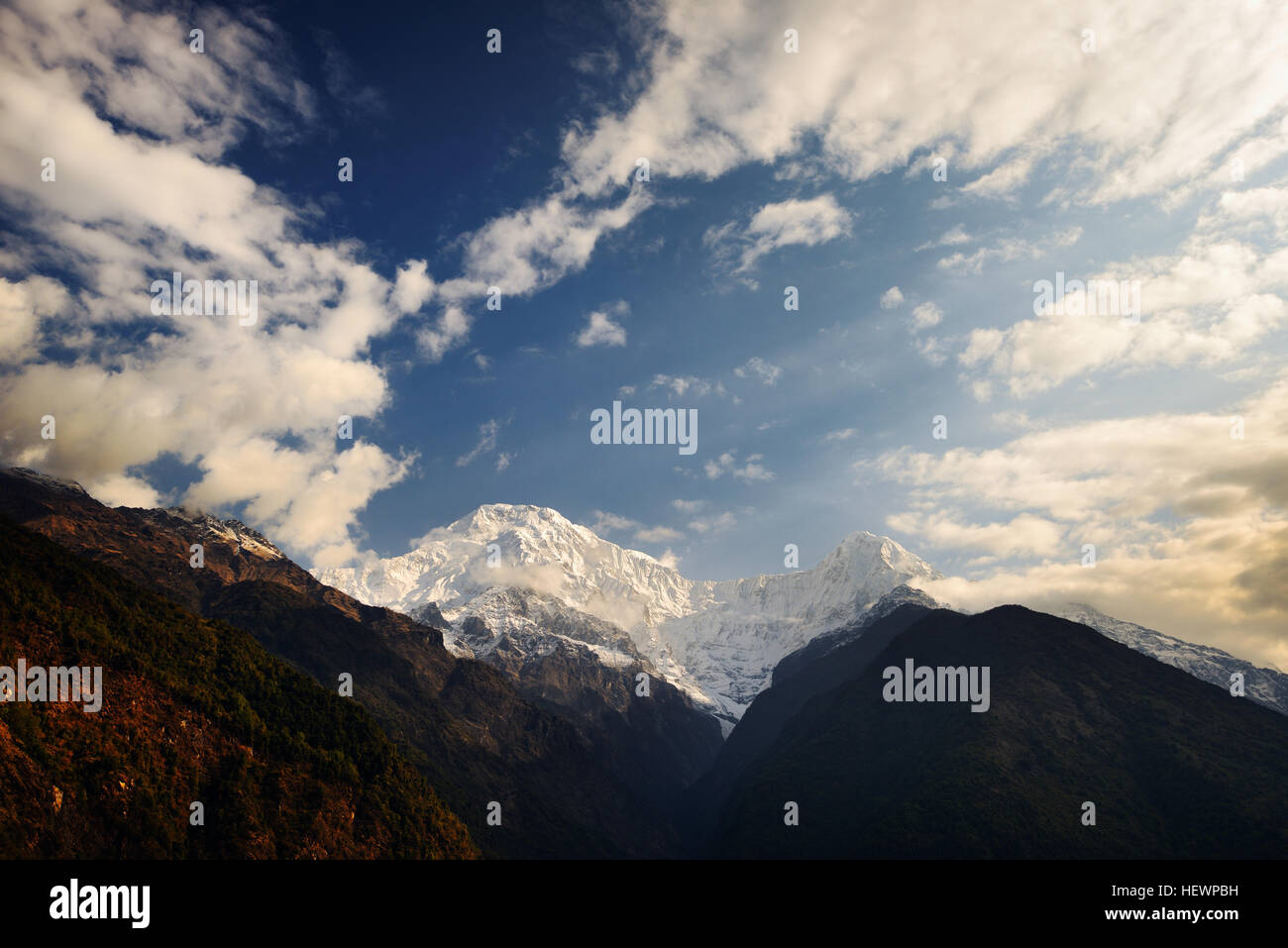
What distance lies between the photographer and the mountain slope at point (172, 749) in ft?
374

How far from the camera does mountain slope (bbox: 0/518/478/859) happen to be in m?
114

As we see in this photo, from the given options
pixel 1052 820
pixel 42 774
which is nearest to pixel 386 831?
pixel 42 774

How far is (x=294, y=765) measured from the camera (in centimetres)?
15325

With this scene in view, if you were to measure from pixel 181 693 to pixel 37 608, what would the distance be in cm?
3031

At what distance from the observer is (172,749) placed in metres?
134
